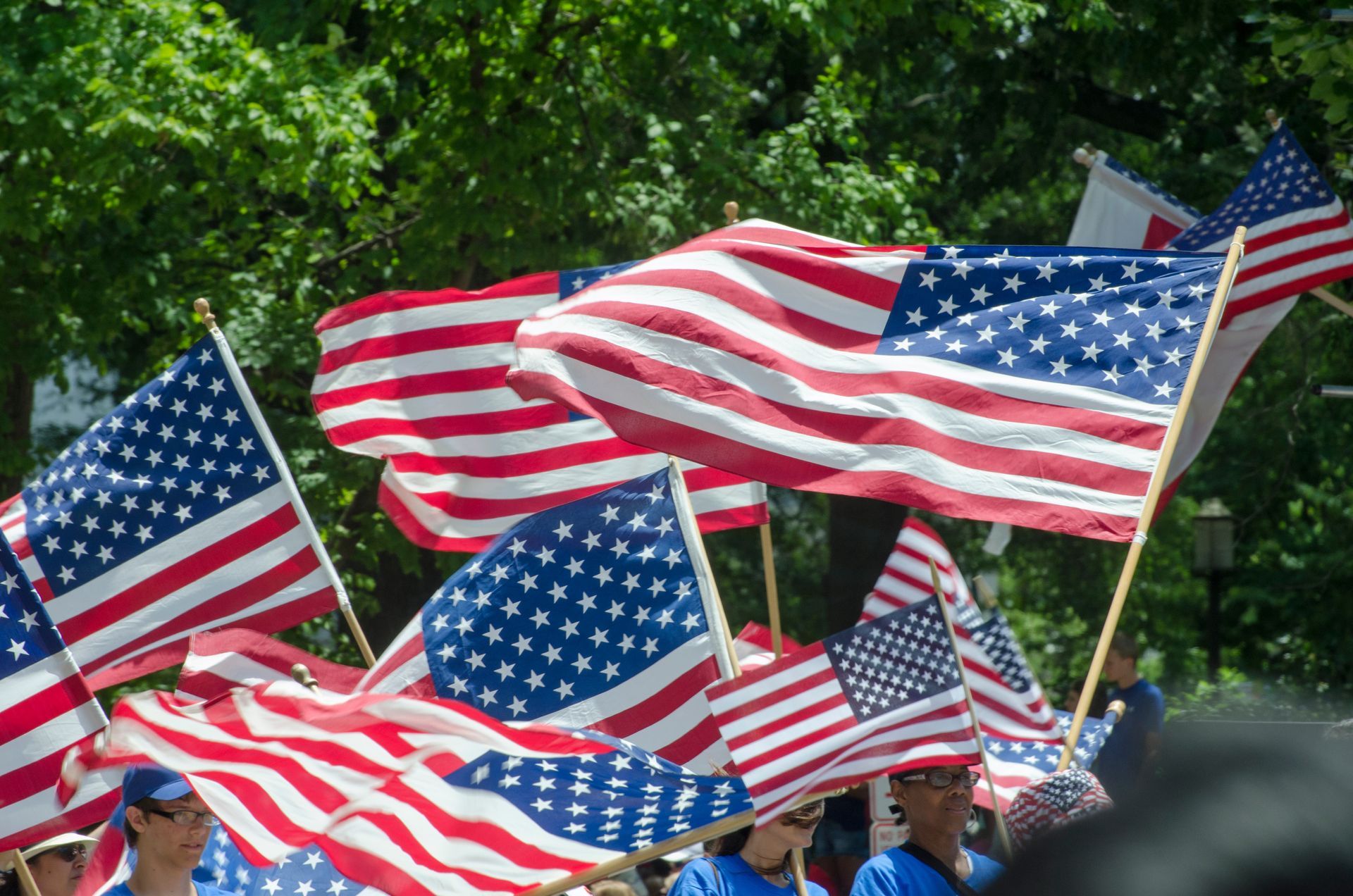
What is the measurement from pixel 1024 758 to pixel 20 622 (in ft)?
14.2

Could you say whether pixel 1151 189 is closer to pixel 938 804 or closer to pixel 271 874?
pixel 938 804

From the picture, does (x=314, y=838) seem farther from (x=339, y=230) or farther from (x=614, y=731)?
(x=339, y=230)

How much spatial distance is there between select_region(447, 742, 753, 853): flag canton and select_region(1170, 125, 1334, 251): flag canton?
3.67 meters

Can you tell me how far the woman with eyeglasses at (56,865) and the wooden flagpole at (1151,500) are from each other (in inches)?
134

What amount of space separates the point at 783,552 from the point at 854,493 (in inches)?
575

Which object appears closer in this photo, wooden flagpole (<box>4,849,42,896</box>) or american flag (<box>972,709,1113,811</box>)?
wooden flagpole (<box>4,849,42,896</box>)

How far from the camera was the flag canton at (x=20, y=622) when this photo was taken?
16.7 ft

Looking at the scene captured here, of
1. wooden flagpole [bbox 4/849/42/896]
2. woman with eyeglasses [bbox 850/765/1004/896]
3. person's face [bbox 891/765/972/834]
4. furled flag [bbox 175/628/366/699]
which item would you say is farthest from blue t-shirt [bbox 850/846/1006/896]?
wooden flagpole [bbox 4/849/42/896]

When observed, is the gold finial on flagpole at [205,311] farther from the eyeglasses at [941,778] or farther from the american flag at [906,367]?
the eyeglasses at [941,778]

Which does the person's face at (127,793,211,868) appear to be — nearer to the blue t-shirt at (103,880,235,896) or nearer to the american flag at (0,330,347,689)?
the blue t-shirt at (103,880,235,896)

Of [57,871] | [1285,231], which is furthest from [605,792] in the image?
[1285,231]

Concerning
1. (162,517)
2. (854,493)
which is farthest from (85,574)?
(854,493)

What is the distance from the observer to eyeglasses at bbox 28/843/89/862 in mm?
5488

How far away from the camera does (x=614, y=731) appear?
545cm
